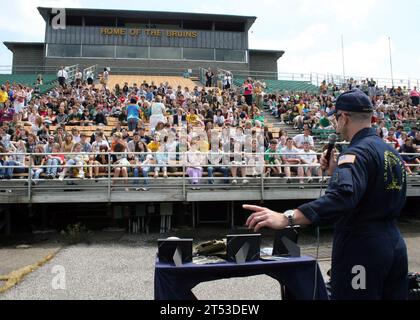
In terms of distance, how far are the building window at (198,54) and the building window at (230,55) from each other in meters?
0.67

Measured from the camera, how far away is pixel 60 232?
10.4 meters

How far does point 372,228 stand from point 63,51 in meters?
36.0

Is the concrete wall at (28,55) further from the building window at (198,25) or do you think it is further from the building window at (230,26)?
the building window at (230,26)

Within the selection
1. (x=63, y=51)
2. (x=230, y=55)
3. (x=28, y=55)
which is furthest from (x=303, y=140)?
(x=28, y=55)

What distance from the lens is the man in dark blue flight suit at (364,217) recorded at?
241cm

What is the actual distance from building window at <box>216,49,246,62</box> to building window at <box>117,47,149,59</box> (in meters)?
6.62

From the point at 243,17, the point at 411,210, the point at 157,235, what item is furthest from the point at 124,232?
the point at 243,17

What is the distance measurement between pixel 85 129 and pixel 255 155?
23.6ft

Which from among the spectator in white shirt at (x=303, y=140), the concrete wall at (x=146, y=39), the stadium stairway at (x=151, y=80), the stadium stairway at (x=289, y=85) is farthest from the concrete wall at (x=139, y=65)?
the spectator in white shirt at (x=303, y=140)

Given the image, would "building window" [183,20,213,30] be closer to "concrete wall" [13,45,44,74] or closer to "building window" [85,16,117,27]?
"building window" [85,16,117,27]

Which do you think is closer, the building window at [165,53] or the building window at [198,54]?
the building window at [165,53]

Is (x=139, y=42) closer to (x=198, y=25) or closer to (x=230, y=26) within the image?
(x=198, y=25)

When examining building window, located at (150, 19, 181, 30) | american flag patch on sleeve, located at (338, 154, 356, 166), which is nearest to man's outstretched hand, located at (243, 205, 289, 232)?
american flag patch on sleeve, located at (338, 154, 356, 166)
